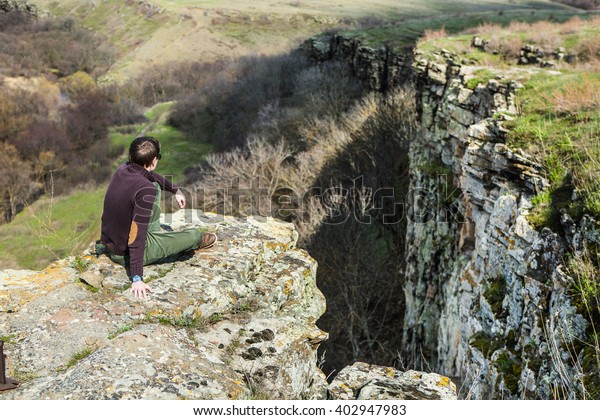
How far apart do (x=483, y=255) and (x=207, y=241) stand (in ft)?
18.4

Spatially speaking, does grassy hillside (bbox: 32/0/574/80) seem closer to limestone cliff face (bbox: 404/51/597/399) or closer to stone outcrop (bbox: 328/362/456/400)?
limestone cliff face (bbox: 404/51/597/399)

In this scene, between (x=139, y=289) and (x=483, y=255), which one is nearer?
(x=139, y=289)

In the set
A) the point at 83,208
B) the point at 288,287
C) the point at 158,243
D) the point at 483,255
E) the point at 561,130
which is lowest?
the point at 83,208

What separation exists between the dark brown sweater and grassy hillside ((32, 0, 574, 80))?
9607cm

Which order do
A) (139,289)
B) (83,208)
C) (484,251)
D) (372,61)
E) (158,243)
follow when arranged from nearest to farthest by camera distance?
(139,289) → (158,243) → (484,251) → (372,61) → (83,208)

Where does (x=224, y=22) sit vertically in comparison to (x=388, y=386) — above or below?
above

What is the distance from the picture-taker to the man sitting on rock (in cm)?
526

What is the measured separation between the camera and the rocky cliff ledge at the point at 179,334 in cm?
413

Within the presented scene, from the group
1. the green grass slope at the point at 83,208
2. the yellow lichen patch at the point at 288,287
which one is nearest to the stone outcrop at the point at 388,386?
the yellow lichen patch at the point at 288,287

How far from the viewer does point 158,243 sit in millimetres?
5656

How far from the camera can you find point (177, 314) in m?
5.08

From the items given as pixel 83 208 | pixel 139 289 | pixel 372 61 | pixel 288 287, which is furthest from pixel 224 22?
pixel 139 289

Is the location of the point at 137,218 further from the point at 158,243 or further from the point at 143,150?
the point at 143,150

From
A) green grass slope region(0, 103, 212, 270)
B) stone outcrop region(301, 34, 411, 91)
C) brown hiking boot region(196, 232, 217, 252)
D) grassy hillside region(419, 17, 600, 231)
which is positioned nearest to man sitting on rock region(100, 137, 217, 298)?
brown hiking boot region(196, 232, 217, 252)
